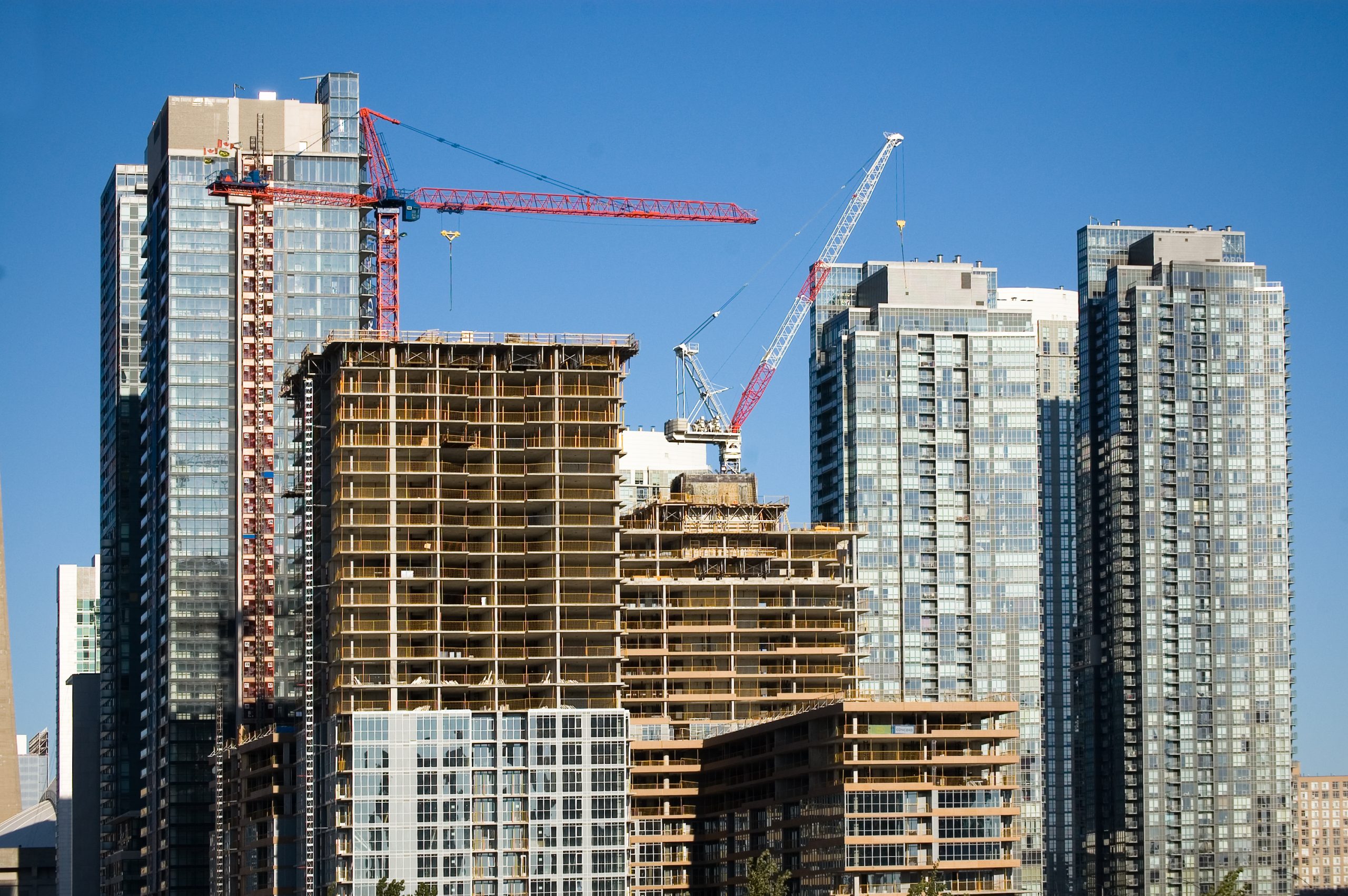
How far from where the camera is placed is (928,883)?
19525cm

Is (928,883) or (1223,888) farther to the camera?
(928,883)

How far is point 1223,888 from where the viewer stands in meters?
161

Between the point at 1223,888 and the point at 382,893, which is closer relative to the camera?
the point at 1223,888

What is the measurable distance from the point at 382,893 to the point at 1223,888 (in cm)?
7220

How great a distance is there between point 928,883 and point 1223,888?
3832cm

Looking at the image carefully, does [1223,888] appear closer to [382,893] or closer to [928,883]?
[928,883]

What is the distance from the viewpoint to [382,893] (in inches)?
7835

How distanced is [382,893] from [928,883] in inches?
1771

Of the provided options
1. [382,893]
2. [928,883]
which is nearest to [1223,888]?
[928,883]
